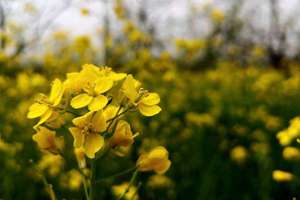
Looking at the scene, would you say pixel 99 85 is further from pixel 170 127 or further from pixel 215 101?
pixel 215 101

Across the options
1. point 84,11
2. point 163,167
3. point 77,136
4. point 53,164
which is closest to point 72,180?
point 53,164

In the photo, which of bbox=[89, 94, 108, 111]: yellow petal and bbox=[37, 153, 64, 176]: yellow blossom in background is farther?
bbox=[37, 153, 64, 176]: yellow blossom in background

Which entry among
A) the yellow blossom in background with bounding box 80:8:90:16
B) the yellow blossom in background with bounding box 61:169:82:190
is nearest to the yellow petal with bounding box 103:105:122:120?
the yellow blossom in background with bounding box 61:169:82:190

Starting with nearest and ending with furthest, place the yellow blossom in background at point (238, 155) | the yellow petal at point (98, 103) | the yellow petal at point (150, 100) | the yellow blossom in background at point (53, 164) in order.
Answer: the yellow petal at point (98, 103) → the yellow petal at point (150, 100) → the yellow blossom in background at point (53, 164) → the yellow blossom in background at point (238, 155)

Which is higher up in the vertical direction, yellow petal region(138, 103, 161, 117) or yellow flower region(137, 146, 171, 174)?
yellow petal region(138, 103, 161, 117)

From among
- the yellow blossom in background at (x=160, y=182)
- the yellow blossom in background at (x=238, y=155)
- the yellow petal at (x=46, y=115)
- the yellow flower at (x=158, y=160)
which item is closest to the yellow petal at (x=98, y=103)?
the yellow petal at (x=46, y=115)

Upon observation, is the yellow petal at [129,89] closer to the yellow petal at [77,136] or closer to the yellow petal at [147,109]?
the yellow petal at [147,109]

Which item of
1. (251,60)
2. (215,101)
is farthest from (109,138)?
(251,60)

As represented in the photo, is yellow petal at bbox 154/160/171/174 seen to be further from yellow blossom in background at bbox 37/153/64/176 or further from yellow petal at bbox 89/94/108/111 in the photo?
yellow blossom in background at bbox 37/153/64/176
